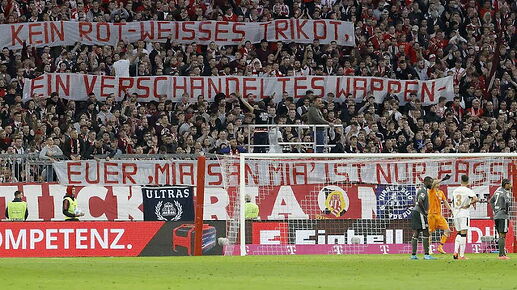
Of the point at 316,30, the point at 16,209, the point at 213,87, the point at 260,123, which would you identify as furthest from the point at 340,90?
the point at 16,209

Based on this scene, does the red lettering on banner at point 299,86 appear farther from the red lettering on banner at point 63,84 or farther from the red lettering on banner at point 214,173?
the red lettering on banner at point 63,84

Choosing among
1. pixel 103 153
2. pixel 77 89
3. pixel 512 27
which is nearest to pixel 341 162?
pixel 103 153

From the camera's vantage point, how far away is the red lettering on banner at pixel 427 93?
3931 cm

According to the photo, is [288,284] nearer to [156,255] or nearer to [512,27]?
[156,255]

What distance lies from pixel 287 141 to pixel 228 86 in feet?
12.5

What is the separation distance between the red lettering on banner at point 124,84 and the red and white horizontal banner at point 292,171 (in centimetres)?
472

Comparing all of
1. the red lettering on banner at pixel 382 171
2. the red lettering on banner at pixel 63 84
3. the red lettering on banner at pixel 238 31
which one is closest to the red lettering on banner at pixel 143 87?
the red lettering on banner at pixel 63 84

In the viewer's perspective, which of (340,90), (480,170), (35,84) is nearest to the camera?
(480,170)

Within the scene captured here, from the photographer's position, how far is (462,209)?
2805 centimetres

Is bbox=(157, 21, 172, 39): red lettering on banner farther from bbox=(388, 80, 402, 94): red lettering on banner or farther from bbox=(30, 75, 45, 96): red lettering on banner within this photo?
bbox=(388, 80, 402, 94): red lettering on banner

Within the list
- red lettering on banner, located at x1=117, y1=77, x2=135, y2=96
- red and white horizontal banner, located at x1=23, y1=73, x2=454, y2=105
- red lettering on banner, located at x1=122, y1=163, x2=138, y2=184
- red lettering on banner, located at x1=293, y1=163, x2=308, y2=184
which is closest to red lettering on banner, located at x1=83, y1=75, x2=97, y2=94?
red and white horizontal banner, located at x1=23, y1=73, x2=454, y2=105

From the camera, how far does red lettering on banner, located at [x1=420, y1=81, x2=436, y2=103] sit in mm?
39312

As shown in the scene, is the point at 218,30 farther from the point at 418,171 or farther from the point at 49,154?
the point at 418,171

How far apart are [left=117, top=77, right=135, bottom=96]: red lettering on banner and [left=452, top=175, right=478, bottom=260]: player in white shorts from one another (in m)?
12.3
